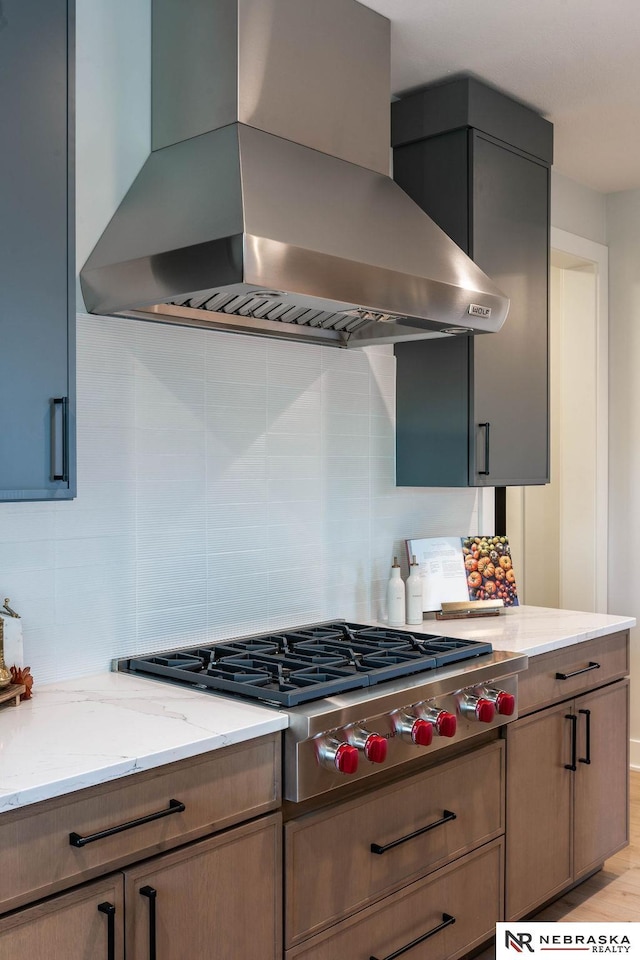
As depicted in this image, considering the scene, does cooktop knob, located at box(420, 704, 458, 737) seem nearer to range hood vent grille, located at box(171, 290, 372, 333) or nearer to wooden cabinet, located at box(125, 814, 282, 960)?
wooden cabinet, located at box(125, 814, 282, 960)

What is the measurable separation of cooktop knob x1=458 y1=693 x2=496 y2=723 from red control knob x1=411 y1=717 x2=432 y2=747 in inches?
9.9

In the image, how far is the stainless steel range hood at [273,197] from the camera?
1.97 m

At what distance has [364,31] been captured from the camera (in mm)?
2498

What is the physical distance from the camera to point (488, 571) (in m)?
3.30

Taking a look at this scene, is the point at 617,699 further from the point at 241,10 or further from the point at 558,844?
the point at 241,10

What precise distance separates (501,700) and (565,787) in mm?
679

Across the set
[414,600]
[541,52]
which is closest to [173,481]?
[414,600]

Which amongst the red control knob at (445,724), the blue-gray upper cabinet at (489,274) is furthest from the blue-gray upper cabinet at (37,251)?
the blue-gray upper cabinet at (489,274)

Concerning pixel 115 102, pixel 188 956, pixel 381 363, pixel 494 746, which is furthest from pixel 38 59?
pixel 494 746

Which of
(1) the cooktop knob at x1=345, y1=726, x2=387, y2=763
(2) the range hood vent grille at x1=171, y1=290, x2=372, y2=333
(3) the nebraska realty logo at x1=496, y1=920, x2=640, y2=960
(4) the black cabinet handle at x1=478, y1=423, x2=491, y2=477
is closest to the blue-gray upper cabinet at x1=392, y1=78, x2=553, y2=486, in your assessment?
(4) the black cabinet handle at x1=478, y1=423, x2=491, y2=477

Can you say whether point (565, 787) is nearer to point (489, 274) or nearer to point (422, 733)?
point (422, 733)

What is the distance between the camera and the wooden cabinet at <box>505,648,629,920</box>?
2.64m

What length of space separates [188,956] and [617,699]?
6.29 ft

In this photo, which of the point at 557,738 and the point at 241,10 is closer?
the point at 241,10
